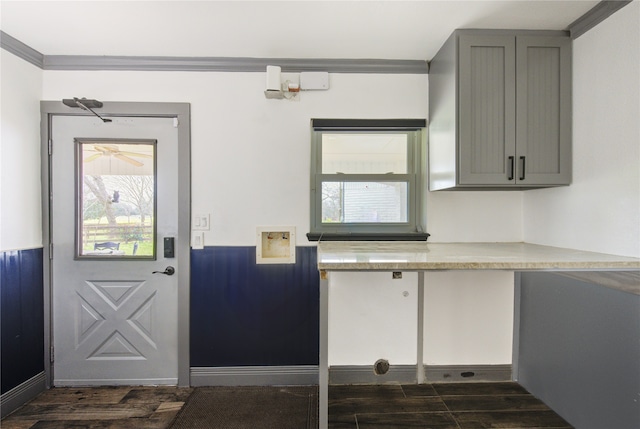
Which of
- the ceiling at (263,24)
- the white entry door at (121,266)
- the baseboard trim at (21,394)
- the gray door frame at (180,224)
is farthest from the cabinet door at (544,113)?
the baseboard trim at (21,394)

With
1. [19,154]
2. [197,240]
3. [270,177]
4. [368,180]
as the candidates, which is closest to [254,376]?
[197,240]

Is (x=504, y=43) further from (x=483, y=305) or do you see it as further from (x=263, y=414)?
(x=263, y=414)

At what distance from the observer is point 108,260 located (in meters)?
2.20

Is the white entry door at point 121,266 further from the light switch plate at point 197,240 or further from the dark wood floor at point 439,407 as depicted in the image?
the dark wood floor at point 439,407

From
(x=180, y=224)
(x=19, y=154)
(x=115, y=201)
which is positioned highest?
(x=19, y=154)

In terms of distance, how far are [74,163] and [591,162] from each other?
138 inches

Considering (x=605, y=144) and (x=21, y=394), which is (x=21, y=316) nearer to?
(x=21, y=394)

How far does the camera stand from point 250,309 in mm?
2238

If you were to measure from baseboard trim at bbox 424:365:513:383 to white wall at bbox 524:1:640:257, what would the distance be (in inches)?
43.2

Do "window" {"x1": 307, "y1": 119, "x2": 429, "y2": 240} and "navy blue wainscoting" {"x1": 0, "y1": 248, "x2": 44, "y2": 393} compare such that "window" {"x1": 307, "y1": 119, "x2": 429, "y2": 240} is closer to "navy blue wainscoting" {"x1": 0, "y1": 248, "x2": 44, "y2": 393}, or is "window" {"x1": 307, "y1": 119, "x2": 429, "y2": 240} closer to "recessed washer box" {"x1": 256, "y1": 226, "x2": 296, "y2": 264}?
"recessed washer box" {"x1": 256, "y1": 226, "x2": 296, "y2": 264}

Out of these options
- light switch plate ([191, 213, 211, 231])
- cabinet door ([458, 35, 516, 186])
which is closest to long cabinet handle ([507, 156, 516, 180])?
cabinet door ([458, 35, 516, 186])

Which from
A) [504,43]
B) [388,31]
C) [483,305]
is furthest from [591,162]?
[388,31]

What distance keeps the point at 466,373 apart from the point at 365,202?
5.06 feet

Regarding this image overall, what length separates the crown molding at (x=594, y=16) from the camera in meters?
1.56
